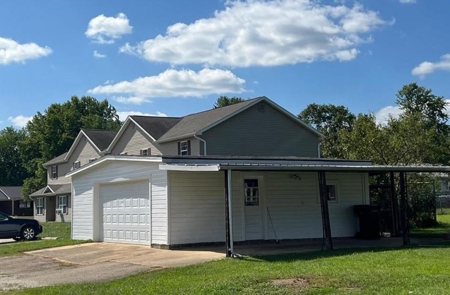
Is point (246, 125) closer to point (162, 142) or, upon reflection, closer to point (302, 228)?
point (162, 142)

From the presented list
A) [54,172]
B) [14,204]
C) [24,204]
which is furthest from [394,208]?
[14,204]

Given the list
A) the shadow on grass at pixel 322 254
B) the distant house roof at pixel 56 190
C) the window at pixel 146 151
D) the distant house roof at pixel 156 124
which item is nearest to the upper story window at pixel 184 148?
the distant house roof at pixel 156 124

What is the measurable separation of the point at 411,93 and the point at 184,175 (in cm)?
6041

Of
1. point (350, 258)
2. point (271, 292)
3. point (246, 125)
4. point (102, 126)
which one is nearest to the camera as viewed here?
point (271, 292)

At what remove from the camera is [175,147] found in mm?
31250

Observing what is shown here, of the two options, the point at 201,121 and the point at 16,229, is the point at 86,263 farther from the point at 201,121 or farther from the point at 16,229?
the point at 201,121

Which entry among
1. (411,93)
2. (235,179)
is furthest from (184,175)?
(411,93)

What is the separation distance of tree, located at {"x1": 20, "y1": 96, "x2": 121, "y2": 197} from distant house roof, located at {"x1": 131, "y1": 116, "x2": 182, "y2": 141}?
2730 centimetres

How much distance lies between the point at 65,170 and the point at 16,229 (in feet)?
77.8

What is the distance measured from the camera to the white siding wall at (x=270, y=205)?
16.8 metres

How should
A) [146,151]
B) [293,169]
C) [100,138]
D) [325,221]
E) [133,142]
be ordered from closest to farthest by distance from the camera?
[293,169] < [325,221] < [146,151] < [133,142] < [100,138]

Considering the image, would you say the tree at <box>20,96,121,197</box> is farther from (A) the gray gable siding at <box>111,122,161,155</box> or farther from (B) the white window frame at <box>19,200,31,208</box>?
(A) the gray gable siding at <box>111,122,161,155</box>

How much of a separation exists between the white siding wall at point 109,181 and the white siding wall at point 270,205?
0.43 m

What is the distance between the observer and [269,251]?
15234 millimetres
